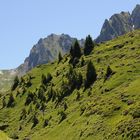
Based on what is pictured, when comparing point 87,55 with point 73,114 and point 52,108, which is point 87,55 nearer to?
point 52,108

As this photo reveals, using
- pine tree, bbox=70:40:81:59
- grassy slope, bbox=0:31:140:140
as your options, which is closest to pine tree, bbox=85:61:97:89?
grassy slope, bbox=0:31:140:140

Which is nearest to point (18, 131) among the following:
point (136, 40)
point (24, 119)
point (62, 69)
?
point (24, 119)

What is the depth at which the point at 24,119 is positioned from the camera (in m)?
152

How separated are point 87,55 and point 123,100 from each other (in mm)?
75303

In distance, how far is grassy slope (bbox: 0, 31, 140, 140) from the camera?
94.4m

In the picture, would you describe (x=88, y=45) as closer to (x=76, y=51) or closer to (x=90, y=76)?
(x=76, y=51)

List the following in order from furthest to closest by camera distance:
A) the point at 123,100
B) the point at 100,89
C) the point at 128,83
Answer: the point at 100,89 < the point at 128,83 < the point at 123,100

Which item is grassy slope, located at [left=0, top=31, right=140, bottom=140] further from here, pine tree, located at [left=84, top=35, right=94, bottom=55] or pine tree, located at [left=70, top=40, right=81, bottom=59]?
pine tree, located at [left=70, top=40, right=81, bottom=59]

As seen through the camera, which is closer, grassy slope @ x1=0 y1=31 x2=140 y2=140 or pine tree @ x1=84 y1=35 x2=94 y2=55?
grassy slope @ x1=0 y1=31 x2=140 y2=140

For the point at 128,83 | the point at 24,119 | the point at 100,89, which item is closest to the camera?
the point at 128,83

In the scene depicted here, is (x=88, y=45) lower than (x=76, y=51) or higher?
higher

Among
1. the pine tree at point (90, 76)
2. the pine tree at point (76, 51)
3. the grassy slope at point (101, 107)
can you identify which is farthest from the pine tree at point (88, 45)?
the pine tree at point (90, 76)

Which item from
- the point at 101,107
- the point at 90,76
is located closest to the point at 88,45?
the point at 90,76

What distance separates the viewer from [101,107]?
10994cm
